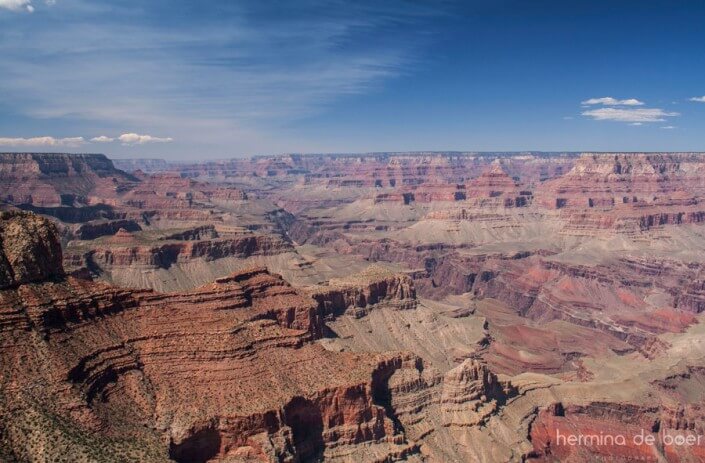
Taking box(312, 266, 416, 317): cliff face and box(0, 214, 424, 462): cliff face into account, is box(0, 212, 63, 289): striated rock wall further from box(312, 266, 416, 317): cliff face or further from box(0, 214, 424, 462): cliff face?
box(312, 266, 416, 317): cliff face

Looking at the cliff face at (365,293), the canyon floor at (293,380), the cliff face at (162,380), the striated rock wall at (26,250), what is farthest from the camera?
the cliff face at (365,293)

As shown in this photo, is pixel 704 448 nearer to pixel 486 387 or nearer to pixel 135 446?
pixel 486 387

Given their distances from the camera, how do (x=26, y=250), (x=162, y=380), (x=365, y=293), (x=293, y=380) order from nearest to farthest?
1. (x=26, y=250)
2. (x=162, y=380)
3. (x=293, y=380)
4. (x=365, y=293)

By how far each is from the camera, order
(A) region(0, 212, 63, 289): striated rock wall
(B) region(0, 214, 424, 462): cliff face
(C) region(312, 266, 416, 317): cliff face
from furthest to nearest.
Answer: (C) region(312, 266, 416, 317): cliff face < (A) region(0, 212, 63, 289): striated rock wall < (B) region(0, 214, 424, 462): cliff face

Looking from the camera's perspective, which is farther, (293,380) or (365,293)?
(365,293)

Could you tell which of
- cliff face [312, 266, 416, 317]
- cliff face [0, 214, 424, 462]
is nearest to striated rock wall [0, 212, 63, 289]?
cliff face [0, 214, 424, 462]

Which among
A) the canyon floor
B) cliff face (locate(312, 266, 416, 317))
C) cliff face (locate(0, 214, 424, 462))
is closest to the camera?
cliff face (locate(0, 214, 424, 462))

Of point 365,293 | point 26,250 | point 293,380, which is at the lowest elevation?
point 365,293

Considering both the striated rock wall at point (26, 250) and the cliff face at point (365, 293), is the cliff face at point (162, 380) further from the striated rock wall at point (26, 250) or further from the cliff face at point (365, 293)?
the cliff face at point (365, 293)

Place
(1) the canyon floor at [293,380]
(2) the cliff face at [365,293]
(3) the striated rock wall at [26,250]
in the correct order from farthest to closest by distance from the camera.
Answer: (2) the cliff face at [365,293]
(3) the striated rock wall at [26,250]
(1) the canyon floor at [293,380]

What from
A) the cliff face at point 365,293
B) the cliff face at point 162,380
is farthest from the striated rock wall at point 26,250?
the cliff face at point 365,293

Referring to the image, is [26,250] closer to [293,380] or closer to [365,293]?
[293,380]

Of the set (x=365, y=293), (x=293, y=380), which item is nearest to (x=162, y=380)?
(x=293, y=380)
